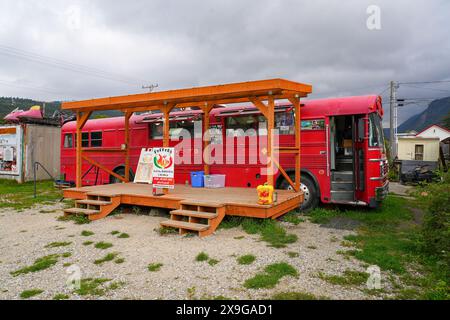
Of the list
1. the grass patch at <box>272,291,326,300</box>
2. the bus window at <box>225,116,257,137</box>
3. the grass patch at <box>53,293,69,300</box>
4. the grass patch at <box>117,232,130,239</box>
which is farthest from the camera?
the bus window at <box>225,116,257,137</box>

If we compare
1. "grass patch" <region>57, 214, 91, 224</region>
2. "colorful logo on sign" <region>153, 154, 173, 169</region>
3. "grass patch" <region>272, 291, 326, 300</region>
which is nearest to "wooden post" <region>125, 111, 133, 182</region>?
"grass patch" <region>57, 214, 91, 224</region>

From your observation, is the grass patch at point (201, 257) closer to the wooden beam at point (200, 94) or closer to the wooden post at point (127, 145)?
the wooden beam at point (200, 94)

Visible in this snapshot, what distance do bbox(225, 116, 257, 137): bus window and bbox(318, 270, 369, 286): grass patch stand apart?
525 cm

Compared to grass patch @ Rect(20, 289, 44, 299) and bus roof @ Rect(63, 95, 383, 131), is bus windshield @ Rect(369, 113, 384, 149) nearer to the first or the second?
bus roof @ Rect(63, 95, 383, 131)

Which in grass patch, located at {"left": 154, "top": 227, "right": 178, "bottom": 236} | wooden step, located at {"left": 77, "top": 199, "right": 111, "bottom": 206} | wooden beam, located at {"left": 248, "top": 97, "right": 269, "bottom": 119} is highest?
wooden beam, located at {"left": 248, "top": 97, "right": 269, "bottom": 119}

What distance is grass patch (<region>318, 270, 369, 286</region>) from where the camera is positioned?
3.80 meters

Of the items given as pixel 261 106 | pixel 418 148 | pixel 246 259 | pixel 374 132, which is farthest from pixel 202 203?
pixel 418 148

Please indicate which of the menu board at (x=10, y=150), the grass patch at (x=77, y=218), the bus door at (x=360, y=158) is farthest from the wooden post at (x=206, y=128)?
the menu board at (x=10, y=150)

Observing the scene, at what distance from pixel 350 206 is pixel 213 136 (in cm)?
435

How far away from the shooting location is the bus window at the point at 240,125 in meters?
8.84

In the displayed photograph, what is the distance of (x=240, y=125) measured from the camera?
29.5ft

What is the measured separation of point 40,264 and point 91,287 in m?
1.37

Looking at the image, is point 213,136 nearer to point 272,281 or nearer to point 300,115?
point 300,115

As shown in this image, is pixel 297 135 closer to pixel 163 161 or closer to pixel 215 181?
pixel 215 181
